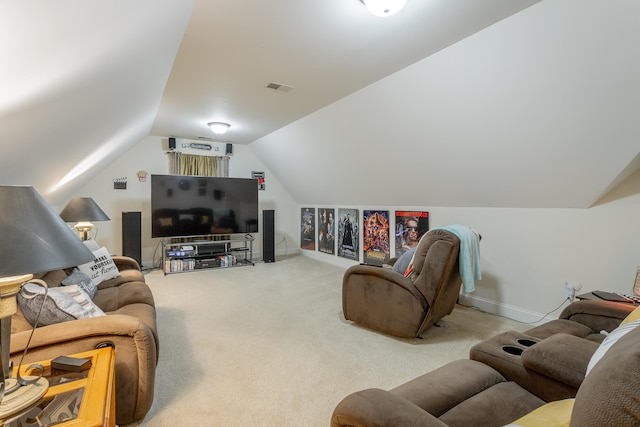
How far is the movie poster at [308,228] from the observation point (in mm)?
6586

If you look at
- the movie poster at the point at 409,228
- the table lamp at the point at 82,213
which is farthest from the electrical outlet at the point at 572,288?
the table lamp at the point at 82,213

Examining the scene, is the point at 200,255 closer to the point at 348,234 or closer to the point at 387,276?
the point at 348,234

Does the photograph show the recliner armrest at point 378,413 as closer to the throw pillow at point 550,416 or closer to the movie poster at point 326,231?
the throw pillow at point 550,416

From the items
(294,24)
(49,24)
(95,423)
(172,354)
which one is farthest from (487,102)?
(172,354)

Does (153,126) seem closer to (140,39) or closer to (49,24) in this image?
(140,39)

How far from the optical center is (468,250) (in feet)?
8.59

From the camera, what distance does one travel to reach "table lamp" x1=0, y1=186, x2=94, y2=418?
0.79 metres

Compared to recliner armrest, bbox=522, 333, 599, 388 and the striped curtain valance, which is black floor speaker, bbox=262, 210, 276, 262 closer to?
the striped curtain valance

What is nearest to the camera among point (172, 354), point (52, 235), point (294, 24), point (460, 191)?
point (52, 235)

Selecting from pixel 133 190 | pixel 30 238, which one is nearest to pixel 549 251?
pixel 30 238

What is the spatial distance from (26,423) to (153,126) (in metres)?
4.77

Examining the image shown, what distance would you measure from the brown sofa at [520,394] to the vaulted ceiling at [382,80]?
1.58 metres

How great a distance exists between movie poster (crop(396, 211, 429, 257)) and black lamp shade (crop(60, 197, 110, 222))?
390cm

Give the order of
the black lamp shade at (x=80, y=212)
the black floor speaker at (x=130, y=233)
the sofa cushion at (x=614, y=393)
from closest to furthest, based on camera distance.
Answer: the sofa cushion at (x=614, y=393), the black lamp shade at (x=80, y=212), the black floor speaker at (x=130, y=233)
